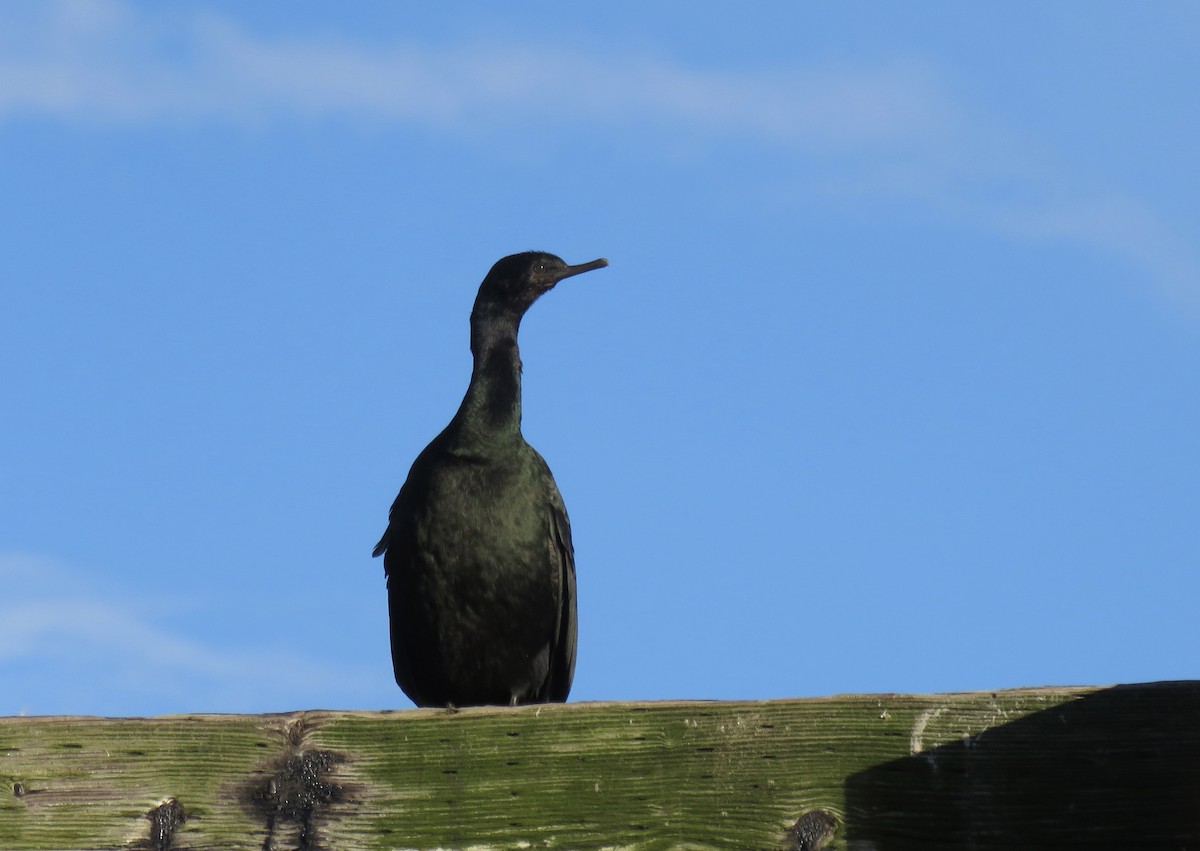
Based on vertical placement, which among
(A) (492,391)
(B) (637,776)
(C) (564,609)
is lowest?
(B) (637,776)

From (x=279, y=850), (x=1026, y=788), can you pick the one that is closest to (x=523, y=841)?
(x=279, y=850)

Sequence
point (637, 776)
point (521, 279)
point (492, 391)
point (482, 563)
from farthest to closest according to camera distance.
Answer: point (521, 279), point (492, 391), point (482, 563), point (637, 776)

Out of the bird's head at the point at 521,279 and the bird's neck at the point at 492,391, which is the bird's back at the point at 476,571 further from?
the bird's head at the point at 521,279

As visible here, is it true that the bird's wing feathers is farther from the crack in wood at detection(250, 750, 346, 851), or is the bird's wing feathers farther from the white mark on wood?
the white mark on wood

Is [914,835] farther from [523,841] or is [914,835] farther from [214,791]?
[214,791]

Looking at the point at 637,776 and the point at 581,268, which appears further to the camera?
the point at 581,268

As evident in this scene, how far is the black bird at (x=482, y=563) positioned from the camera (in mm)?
5953

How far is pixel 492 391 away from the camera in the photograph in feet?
20.4

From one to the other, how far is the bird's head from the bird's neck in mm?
143

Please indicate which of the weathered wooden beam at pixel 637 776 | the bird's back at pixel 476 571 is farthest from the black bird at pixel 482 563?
the weathered wooden beam at pixel 637 776

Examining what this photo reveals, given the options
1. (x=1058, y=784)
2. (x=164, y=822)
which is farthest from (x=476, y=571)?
(x=1058, y=784)

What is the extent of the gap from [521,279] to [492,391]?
0.66 metres

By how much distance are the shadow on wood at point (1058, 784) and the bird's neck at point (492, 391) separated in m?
3.80

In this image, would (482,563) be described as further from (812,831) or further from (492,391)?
(812,831)
